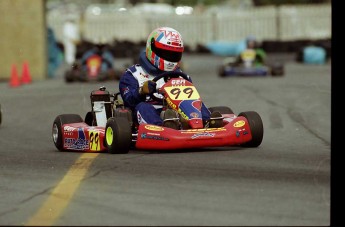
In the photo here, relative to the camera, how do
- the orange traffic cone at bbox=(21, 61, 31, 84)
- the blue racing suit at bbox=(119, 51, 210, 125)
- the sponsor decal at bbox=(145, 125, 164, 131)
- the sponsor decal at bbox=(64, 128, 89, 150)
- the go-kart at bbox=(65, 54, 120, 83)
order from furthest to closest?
1. the orange traffic cone at bbox=(21, 61, 31, 84)
2. the go-kart at bbox=(65, 54, 120, 83)
3. the sponsor decal at bbox=(64, 128, 89, 150)
4. the blue racing suit at bbox=(119, 51, 210, 125)
5. the sponsor decal at bbox=(145, 125, 164, 131)

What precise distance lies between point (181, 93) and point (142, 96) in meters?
0.51

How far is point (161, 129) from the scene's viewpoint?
9.85m

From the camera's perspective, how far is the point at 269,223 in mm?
5930

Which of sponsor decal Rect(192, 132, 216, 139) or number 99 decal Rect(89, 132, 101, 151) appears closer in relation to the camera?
sponsor decal Rect(192, 132, 216, 139)

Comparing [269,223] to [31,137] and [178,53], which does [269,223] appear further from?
[31,137]

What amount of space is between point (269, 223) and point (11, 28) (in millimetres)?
26225

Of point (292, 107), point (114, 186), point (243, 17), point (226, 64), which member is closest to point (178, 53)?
point (114, 186)

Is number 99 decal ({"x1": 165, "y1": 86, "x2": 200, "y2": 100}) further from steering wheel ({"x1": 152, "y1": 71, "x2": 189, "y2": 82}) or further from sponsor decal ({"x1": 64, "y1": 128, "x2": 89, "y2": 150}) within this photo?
sponsor decal ({"x1": 64, "y1": 128, "x2": 89, "y2": 150})

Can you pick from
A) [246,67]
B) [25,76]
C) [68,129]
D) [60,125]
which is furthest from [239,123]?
[25,76]

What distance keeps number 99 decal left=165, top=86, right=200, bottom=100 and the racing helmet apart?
1.92 ft

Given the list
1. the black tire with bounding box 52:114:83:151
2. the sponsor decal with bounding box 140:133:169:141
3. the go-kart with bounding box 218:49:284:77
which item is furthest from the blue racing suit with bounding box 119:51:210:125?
the go-kart with bounding box 218:49:284:77

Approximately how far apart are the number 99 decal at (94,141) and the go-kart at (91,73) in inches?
664

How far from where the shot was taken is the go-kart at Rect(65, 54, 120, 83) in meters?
27.4

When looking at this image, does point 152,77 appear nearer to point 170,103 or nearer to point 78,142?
point 170,103
